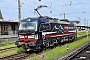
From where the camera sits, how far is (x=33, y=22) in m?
20.4

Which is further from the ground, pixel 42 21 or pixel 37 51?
pixel 42 21

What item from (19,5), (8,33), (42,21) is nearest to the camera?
(42,21)

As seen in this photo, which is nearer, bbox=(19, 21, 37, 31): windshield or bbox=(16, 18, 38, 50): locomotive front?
bbox=(16, 18, 38, 50): locomotive front

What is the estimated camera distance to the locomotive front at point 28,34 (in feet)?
64.6

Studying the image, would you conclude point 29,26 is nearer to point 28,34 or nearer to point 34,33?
point 28,34

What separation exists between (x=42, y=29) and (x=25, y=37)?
6.50ft

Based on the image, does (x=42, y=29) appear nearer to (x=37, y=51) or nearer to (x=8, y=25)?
(x=37, y=51)

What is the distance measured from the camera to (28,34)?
19.9 m

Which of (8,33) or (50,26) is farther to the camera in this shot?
(8,33)

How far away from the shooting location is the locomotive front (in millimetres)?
19688

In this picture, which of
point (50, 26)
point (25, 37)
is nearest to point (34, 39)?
point (25, 37)

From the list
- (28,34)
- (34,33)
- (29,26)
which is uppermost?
(29,26)

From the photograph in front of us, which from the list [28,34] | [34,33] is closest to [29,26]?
[28,34]

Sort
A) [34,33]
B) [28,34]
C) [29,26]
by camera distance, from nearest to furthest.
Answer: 1. [34,33]
2. [28,34]
3. [29,26]
